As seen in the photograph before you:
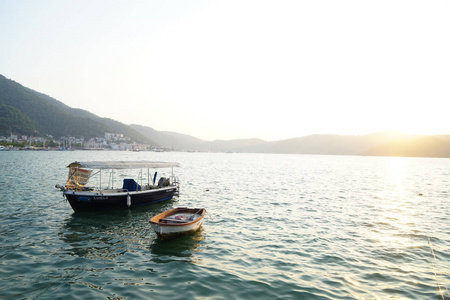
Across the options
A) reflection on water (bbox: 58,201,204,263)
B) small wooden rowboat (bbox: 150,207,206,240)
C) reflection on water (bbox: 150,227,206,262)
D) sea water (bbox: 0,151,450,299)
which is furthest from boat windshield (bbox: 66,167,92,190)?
reflection on water (bbox: 150,227,206,262)

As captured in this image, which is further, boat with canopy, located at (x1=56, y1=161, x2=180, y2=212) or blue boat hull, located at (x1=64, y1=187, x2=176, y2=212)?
boat with canopy, located at (x1=56, y1=161, x2=180, y2=212)

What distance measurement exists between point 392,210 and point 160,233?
26.0 meters

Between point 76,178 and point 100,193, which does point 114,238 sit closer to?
point 100,193

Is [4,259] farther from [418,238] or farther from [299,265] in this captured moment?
[418,238]

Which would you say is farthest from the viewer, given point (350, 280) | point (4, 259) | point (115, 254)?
point (115, 254)

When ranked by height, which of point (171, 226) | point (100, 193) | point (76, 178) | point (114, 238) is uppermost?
point (76, 178)

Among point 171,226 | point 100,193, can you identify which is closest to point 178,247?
point 171,226

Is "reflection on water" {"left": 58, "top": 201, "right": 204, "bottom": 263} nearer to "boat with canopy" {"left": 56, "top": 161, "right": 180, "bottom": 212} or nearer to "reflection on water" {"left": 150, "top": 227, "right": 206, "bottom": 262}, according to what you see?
"reflection on water" {"left": 150, "top": 227, "right": 206, "bottom": 262}

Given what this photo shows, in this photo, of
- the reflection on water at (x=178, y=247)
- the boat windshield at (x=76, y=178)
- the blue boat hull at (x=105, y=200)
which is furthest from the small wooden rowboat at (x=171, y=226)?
the boat windshield at (x=76, y=178)

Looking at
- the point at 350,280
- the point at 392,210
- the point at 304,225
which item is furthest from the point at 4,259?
the point at 392,210

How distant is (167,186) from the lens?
1176 inches

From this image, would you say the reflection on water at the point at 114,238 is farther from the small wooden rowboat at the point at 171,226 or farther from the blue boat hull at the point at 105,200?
the blue boat hull at the point at 105,200

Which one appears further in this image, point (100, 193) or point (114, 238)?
point (100, 193)

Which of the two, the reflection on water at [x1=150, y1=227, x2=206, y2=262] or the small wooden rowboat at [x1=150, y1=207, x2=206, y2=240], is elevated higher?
the small wooden rowboat at [x1=150, y1=207, x2=206, y2=240]
